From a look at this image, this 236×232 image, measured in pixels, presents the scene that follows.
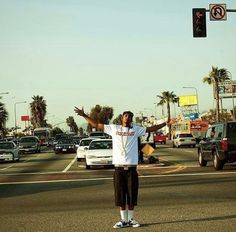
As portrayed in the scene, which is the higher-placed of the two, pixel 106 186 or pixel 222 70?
pixel 222 70

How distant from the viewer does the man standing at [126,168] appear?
29.6ft

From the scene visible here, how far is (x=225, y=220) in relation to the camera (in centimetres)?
938

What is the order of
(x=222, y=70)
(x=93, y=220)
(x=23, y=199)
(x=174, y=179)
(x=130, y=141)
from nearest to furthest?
1. (x=130, y=141)
2. (x=93, y=220)
3. (x=23, y=199)
4. (x=174, y=179)
5. (x=222, y=70)

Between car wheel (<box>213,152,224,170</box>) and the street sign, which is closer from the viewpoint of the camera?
car wheel (<box>213,152,224,170</box>)

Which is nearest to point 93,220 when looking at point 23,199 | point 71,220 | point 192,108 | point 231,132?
point 71,220

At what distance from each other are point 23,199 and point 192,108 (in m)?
123

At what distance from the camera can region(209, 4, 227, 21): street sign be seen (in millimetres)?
21297

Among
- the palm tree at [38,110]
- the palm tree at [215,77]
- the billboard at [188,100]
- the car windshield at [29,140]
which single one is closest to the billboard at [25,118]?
the palm tree at [38,110]

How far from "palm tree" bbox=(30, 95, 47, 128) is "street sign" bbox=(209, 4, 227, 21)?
10750 centimetres

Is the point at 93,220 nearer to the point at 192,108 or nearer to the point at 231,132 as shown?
the point at 231,132

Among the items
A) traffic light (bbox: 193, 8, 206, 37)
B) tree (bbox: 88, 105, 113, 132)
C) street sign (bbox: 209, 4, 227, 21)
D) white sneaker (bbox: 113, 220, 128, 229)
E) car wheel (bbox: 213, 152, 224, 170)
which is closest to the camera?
white sneaker (bbox: 113, 220, 128, 229)

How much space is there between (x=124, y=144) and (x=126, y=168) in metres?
0.41

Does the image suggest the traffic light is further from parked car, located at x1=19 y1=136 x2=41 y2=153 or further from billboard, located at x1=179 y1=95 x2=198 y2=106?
billboard, located at x1=179 y1=95 x2=198 y2=106

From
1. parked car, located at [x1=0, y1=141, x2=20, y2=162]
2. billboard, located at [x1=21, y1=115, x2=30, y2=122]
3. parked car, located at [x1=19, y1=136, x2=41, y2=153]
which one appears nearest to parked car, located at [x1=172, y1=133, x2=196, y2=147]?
parked car, located at [x1=19, y1=136, x2=41, y2=153]
